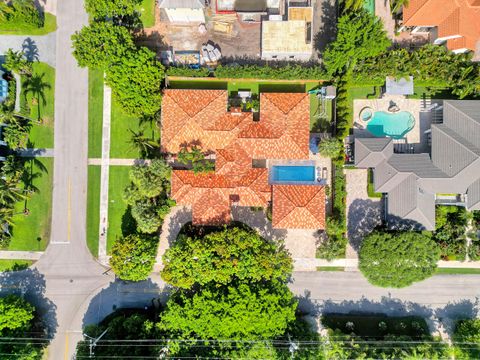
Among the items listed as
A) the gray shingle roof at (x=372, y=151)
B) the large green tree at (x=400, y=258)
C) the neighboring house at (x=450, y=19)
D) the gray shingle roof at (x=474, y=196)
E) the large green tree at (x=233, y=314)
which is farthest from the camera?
the gray shingle roof at (x=372, y=151)

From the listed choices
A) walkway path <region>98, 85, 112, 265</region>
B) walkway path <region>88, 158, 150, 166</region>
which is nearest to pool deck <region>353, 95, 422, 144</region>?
walkway path <region>88, 158, 150, 166</region>

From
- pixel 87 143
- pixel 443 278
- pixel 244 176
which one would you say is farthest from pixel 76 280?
pixel 443 278

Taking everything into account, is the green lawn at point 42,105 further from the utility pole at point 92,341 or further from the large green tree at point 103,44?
the utility pole at point 92,341

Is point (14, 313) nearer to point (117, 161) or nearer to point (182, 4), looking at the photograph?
point (117, 161)

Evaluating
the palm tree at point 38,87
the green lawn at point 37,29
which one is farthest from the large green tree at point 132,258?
the green lawn at point 37,29

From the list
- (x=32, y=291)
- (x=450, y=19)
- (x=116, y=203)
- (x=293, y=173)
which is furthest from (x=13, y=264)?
(x=450, y=19)
